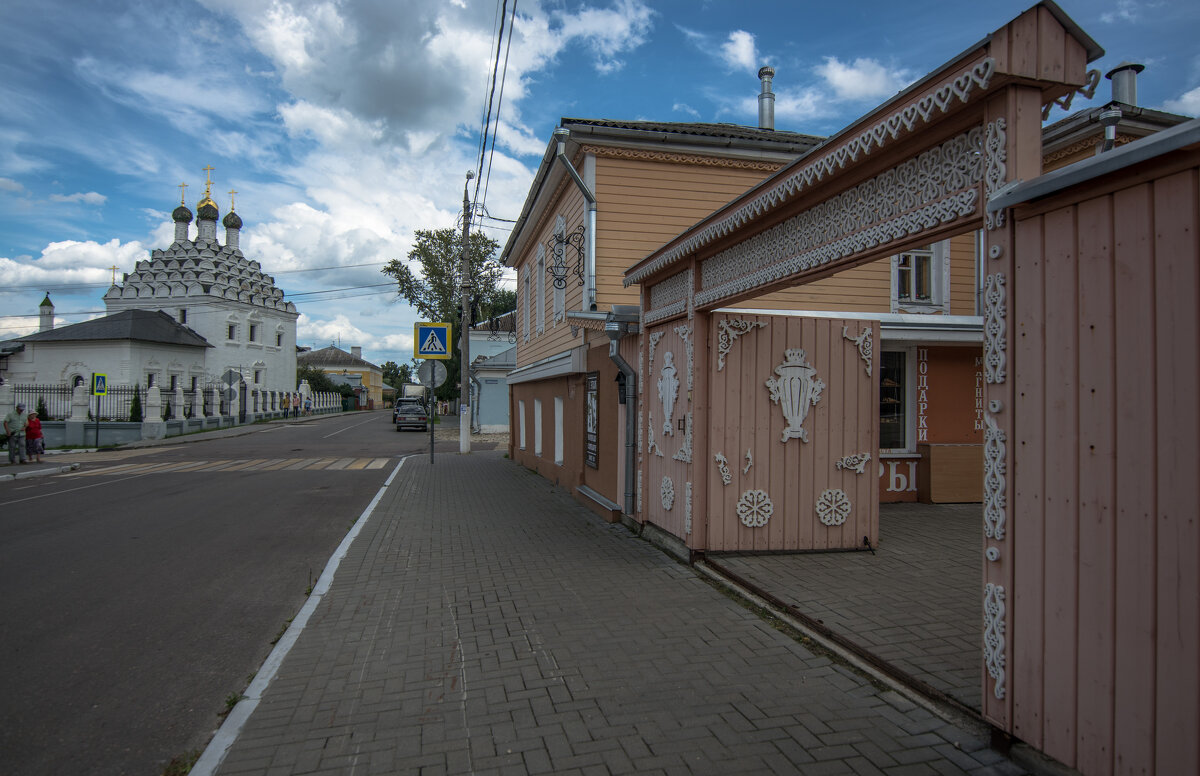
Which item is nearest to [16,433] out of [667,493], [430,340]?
[430,340]

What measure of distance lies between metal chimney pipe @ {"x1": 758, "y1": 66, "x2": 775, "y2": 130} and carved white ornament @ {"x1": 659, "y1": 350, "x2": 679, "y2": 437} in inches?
343

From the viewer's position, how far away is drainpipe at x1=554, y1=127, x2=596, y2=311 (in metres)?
10.4

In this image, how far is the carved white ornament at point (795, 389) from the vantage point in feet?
21.5

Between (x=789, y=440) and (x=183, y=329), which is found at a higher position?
(x=183, y=329)

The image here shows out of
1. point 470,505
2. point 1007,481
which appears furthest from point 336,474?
point 1007,481

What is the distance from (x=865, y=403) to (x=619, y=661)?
12.9ft

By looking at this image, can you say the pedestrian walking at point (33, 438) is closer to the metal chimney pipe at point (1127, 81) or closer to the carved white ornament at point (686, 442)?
the carved white ornament at point (686, 442)

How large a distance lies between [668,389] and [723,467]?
43.9 inches

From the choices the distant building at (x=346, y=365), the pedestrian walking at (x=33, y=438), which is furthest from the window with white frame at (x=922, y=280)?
the distant building at (x=346, y=365)

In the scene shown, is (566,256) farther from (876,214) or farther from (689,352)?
(876,214)

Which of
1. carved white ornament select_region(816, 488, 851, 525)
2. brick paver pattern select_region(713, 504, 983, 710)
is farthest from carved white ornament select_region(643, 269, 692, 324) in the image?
brick paver pattern select_region(713, 504, 983, 710)

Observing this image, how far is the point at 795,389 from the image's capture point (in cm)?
659

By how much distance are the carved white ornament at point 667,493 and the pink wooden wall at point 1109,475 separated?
169 inches

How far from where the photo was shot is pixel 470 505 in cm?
1045
